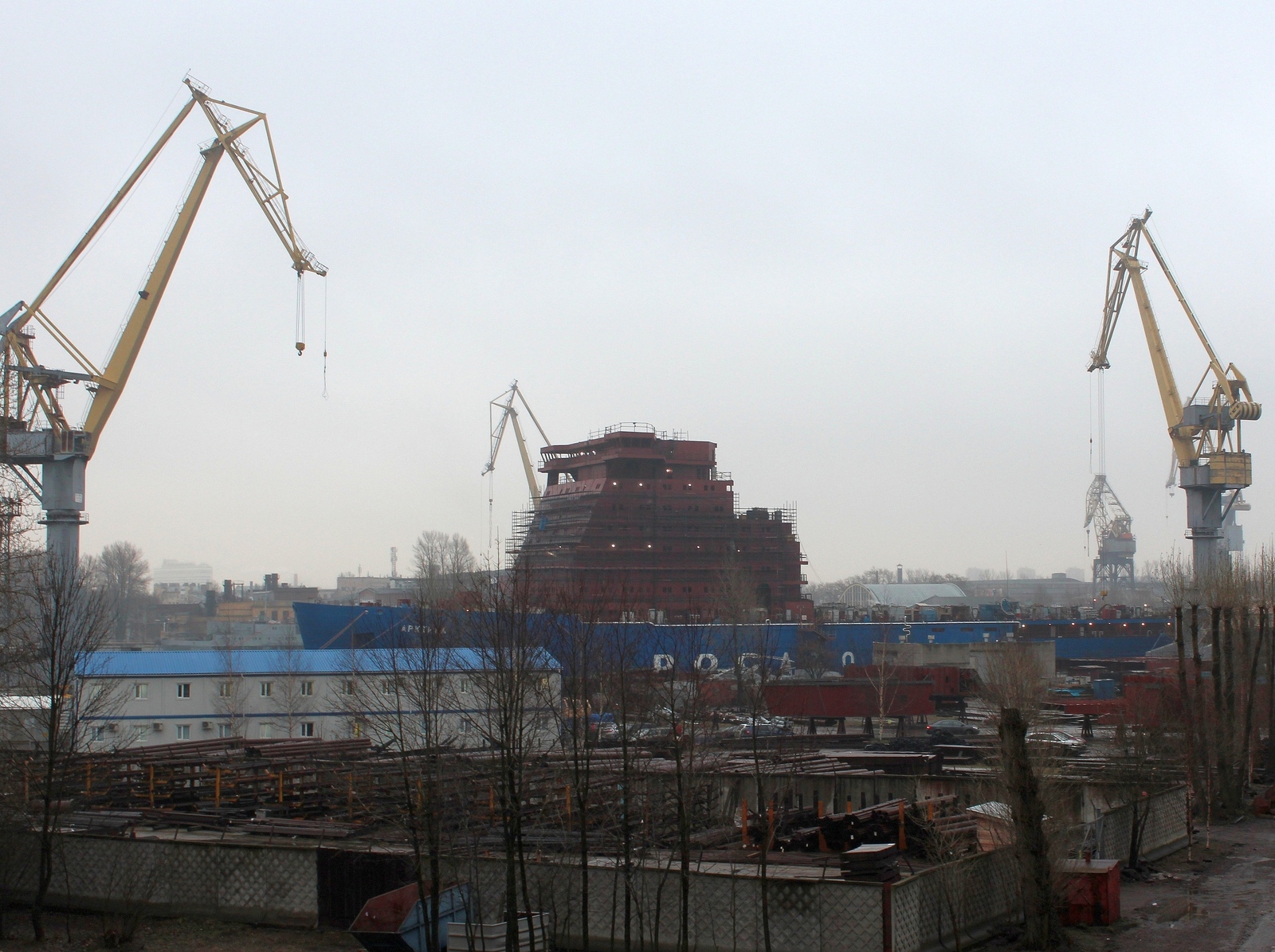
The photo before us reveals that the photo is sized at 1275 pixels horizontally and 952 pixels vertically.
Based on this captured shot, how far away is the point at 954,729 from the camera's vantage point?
3559 cm

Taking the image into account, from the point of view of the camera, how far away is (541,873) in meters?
13.5

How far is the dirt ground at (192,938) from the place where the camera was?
1384cm

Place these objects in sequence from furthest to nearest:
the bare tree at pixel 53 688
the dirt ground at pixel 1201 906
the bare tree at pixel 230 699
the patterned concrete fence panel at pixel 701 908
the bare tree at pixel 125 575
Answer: the bare tree at pixel 125 575 < the bare tree at pixel 230 699 < the bare tree at pixel 53 688 < the dirt ground at pixel 1201 906 < the patterned concrete fence panel at pixel 701 908

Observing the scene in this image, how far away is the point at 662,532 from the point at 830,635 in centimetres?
1528

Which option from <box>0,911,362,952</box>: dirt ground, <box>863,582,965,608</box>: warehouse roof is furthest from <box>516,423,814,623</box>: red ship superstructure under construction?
<box>863,582,965,608</box>: warehouse roof

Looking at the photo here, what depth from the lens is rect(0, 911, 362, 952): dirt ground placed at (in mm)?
13844

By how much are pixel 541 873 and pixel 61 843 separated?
7177 millimetres

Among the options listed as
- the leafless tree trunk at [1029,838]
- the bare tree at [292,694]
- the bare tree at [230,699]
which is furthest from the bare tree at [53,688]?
the bare tree at [292,694]

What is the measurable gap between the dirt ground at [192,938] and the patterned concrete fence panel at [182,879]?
6.3 inches

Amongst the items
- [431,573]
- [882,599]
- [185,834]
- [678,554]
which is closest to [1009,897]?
[185,834]

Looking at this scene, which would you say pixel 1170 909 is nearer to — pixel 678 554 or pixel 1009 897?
pixel 1009 897

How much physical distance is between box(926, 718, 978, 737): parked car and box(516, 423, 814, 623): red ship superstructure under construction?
1084 inches

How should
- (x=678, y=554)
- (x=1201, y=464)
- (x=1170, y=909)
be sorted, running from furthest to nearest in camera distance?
1. (x=678, y=554)
2. (x=1201, y=464)
3. (x=1170, y=909)

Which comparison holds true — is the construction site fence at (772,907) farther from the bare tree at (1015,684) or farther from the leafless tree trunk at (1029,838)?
the bare tree at (1015,684)
